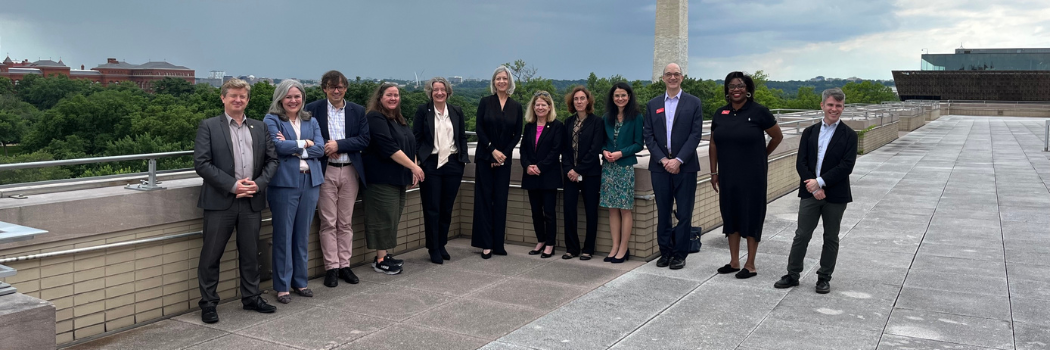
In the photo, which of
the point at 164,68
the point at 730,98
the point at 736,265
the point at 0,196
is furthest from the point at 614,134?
the point at 164,68

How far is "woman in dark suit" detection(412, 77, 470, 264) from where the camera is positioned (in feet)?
21.9

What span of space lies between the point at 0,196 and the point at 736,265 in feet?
17.4

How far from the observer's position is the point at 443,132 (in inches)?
265

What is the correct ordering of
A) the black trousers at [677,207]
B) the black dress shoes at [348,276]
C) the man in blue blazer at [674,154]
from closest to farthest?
1. the black dress shoes at [348,276]
2. the man in blue blazer at [674,154]
3. the black trousers at [677,207]

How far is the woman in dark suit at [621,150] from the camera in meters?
6.70

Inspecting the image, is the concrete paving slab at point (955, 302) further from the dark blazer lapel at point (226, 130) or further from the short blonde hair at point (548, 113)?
the dark blazer lapel at point (226, 130)

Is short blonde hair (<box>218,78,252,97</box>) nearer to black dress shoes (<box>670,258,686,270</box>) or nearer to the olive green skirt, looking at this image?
the olive green skirt

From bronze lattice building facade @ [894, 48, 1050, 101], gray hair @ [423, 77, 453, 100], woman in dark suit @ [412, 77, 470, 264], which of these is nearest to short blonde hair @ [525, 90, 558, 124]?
woman in dark suit @ [412, 77, 470, 264]

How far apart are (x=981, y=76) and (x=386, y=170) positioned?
8395 centimetres

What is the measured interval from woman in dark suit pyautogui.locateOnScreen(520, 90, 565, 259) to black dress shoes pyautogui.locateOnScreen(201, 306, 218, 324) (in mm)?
2954

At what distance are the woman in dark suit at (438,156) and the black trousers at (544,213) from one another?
0.76 meters

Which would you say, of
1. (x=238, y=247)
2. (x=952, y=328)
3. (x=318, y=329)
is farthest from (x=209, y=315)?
(x=952, y=328)

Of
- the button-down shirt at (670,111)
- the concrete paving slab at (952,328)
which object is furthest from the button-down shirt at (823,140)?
the button-down shirt at (670,111)

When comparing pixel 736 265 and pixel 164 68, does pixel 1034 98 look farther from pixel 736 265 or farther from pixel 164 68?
pixel 164 68
